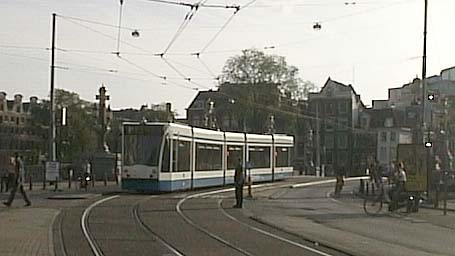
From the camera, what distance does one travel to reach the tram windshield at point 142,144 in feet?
140

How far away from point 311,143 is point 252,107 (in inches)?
741

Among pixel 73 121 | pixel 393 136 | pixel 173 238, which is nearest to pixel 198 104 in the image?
pixel 393 136

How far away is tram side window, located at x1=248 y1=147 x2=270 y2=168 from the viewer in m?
56.1

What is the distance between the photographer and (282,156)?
206 feet

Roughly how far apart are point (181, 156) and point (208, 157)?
448 centimetres

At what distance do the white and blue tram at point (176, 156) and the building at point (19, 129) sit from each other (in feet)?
198

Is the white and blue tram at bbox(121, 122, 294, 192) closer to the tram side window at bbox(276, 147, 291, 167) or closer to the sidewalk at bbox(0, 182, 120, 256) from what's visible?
the sidewalk at bbox(0, 182, 120, 256)

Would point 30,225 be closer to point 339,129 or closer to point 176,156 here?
point 176,156

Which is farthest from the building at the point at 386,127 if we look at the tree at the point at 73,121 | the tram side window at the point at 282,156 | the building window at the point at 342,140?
the tram side window at the point at 282,156

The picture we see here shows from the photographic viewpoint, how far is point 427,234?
25.1 meters

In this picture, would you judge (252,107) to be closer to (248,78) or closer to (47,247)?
(248,78)

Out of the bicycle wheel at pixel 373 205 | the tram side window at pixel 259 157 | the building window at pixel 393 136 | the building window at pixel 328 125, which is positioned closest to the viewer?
the bicycle wheel at pixel 373 205

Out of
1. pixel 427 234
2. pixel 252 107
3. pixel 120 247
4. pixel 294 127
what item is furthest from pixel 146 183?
pixel 294 127

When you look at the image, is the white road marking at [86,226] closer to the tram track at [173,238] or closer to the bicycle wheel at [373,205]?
the tram track at [173,238]
